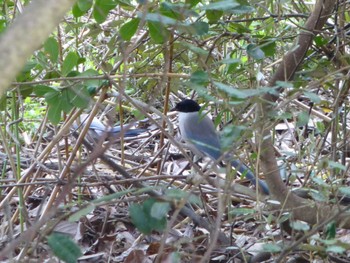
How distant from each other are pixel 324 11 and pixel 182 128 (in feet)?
5.27

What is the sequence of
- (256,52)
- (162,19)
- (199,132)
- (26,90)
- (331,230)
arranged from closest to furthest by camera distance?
1. (162,19)
2. (331,230)
3. (256,52)
4. (26,90)
5. (199,132)

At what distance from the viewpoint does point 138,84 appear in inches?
116

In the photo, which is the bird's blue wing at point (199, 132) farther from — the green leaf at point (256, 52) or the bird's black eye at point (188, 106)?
the green leaf at point (256, 52)

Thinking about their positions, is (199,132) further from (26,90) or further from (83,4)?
(83,4)

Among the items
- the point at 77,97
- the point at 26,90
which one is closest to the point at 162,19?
the point at 77,97

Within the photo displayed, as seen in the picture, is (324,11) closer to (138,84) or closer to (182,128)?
(138,84)

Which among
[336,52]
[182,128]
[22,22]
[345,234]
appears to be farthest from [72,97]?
[182,128]

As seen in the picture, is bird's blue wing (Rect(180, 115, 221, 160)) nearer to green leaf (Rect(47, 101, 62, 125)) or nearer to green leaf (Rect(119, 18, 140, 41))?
green leaf (Rect(47, 101, 62, 125))

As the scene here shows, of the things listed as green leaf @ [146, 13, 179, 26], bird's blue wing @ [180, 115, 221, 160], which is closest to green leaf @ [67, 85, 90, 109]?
green leaf @ [146, 13, 179, 26]

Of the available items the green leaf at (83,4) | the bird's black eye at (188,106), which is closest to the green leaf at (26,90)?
the green leaf at (83,4)

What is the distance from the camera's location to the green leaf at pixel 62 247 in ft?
4.68

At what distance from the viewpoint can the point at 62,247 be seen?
1.43m

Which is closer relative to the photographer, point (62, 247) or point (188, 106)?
point (62, 247)

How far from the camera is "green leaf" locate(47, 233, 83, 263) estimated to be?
1428 mm
